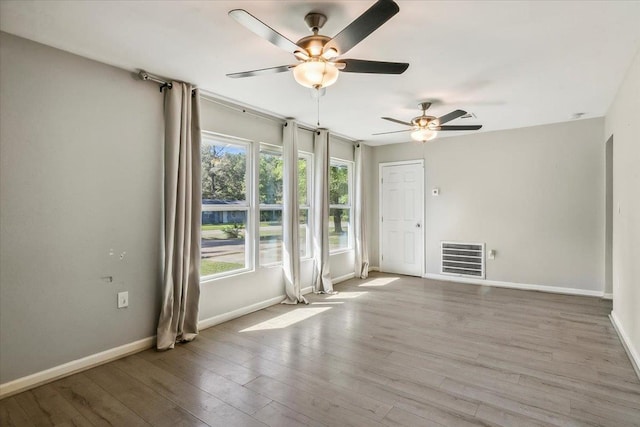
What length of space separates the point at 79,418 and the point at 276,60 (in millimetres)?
2981

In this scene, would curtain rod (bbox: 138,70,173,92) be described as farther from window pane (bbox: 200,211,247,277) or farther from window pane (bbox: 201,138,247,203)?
window pane (bbox: 200,211,247,277)

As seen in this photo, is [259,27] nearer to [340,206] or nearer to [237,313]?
[237,313]

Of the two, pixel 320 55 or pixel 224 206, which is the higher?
pixel 320 55

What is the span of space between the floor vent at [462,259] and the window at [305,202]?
2580 millimetres

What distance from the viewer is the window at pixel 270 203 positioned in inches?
180

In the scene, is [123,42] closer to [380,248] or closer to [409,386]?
[409,386]

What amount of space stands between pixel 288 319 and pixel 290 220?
4.39 ft

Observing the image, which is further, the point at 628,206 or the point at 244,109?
the point at 244,109

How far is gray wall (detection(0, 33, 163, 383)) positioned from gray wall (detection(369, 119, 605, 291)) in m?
4.79

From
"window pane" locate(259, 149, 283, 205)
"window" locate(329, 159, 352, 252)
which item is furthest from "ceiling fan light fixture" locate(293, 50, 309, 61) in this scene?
"window" locate(329, 159, 352, 252)

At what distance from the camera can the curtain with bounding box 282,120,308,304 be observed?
4.67 meters

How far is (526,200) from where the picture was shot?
17.5 feet

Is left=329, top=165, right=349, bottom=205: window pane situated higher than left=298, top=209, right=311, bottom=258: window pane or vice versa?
left=329, top=165, right=349, bottom=205: window pane

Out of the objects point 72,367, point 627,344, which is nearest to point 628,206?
point 627,344
